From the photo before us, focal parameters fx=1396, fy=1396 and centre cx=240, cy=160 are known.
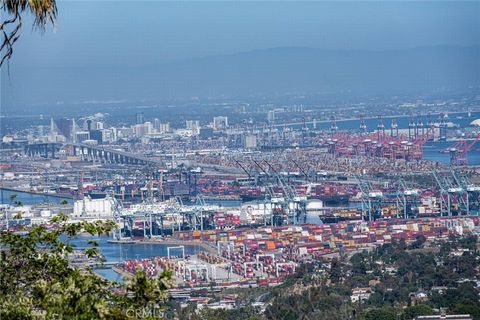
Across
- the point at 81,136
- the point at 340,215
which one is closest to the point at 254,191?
the point at 340,215

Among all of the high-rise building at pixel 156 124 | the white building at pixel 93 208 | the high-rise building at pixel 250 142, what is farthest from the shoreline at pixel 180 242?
the high-rise building at pixel 156 124

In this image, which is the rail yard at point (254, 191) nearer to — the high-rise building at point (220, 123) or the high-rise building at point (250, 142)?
the high-rise building at point (250, 142)

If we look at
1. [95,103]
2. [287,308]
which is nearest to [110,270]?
[287,308]

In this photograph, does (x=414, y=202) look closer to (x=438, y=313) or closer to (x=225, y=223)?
(x=225, y=223)

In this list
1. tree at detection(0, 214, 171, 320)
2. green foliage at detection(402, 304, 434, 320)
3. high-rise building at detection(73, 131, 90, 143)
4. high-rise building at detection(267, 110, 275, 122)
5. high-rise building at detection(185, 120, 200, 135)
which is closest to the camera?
tree at detection(0, 214, 171, 320)

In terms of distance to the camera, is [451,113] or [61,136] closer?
[61,136]

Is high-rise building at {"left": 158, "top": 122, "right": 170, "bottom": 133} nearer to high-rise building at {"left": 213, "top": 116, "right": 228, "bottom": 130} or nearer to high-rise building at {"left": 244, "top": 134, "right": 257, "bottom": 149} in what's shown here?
high-rise building at {"left": 213, "top": 116, "right": 228, "bottom": 130}

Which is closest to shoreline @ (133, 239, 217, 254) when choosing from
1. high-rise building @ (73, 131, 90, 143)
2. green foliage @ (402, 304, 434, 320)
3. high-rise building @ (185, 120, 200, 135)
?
green foliage @ (402, 304, 434, 320)

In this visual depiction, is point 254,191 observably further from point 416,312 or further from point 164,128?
point 164,128
